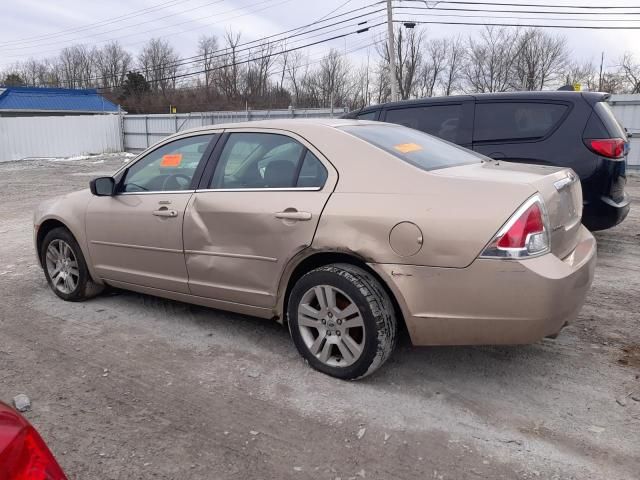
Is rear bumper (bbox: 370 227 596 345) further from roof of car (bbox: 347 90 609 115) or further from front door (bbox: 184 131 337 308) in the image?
roof of car (bbox: 347 90 609 115)

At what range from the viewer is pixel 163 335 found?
13.3 ft

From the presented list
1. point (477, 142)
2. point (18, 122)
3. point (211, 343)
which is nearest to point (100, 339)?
point (211, 343)

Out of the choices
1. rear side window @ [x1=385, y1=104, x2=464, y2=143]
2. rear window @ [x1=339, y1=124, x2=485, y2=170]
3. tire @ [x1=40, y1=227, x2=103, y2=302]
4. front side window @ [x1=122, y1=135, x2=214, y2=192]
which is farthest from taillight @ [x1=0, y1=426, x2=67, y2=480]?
rear side window @ [x1=385, y1=104, x2=464, y2=143]

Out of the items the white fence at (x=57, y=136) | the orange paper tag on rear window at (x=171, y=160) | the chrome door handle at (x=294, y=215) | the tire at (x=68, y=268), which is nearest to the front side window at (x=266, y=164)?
the chrome door handle at (x=294, y=215)

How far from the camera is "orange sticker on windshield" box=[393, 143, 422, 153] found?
340 centimetres

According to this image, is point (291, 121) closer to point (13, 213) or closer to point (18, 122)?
point (13, 213)

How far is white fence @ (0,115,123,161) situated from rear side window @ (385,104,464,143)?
23849mm

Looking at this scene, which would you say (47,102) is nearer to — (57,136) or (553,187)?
(57,136)

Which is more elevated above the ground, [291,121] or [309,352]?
[291,121]

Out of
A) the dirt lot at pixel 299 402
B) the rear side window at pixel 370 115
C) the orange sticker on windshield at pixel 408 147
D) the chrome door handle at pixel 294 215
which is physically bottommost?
the dirt lot at pixel 299 402

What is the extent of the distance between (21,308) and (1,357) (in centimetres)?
111

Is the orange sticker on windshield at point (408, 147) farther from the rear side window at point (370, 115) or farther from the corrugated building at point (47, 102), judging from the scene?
the corrugated building at point (47, 102)

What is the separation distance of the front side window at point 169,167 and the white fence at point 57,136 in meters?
24.4

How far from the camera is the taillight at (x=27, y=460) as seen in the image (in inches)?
51.6
